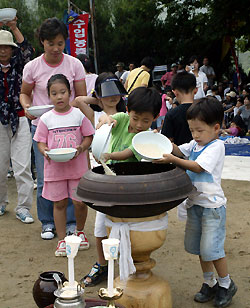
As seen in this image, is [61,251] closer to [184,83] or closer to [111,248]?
[184,83]

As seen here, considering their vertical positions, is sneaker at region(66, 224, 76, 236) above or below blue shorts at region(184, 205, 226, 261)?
below

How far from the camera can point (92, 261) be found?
13.0 ft

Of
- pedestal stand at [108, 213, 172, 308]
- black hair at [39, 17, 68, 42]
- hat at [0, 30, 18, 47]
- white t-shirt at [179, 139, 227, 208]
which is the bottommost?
pedestal stand at [108, 213, 172, 308]

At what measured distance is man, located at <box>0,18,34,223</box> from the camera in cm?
498

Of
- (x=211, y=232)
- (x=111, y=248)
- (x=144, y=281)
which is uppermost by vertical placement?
(x=111, y=248)

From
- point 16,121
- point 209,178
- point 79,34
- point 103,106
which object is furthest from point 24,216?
point 79,34

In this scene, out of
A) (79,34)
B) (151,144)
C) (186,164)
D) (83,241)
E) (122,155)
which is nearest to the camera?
(186,164)

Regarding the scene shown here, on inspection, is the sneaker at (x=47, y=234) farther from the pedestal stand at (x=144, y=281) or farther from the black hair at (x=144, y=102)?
the black hair at (x=144, y=102)

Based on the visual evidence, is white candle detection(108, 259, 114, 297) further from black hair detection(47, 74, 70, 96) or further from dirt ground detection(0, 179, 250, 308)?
black hair detection(47, 74, 70, 96)

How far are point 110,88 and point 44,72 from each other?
951mm

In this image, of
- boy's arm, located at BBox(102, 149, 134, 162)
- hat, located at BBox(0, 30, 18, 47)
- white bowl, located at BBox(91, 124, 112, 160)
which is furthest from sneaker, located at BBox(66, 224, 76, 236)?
hat, located at BBox(0, 30, 18, 47)

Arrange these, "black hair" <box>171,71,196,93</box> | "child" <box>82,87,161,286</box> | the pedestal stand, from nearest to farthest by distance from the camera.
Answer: the pedestal stand, "child" <box>82,87,161,286</box>, "black hair" <box>171,71,196,93</box>

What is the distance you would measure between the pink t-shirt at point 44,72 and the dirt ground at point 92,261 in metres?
1.35

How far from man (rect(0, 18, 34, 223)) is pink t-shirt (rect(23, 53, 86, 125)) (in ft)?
2.41
